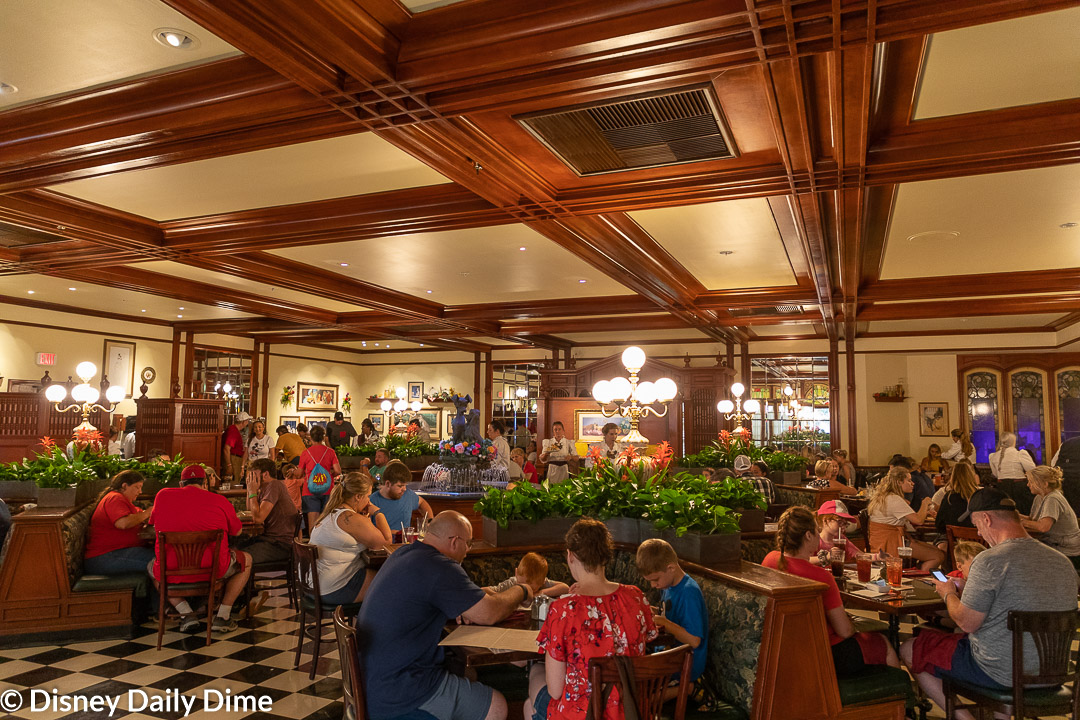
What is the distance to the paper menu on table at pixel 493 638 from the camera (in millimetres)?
2889

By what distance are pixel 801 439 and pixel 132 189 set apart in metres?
13.8

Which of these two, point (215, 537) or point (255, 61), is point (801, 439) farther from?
point (255, 61)

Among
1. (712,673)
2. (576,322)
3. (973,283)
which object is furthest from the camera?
(576,322)

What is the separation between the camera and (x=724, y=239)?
23.7 ft

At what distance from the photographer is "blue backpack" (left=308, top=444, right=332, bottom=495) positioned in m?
7.98

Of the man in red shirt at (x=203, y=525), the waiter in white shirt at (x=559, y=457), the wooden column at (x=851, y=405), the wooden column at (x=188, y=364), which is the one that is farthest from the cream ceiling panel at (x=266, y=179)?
the wooden column at (x=851, y=405)

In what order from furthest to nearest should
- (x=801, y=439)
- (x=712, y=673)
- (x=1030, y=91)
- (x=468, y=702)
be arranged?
1. (x=801, y=439)
2. (x=1030, y=91)
3. (x=712, y=673)
4. (x=468, y=702)

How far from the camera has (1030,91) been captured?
3.92 m

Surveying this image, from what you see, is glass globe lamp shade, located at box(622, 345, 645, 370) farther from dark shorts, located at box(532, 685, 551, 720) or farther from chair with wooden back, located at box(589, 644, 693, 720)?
chair with wooden back, located at box(589, 644, 693, 720)

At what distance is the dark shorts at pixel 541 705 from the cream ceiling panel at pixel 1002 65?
345 centimetres

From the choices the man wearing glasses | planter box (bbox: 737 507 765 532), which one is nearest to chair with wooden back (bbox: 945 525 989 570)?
planter box (bbox: 737 507 765 532)

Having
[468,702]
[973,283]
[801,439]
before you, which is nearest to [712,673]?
[468,702]

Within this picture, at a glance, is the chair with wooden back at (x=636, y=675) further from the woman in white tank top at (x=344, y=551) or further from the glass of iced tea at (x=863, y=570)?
the woman in white tank top at (x=344, y=551)

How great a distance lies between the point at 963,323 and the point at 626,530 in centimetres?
1148
